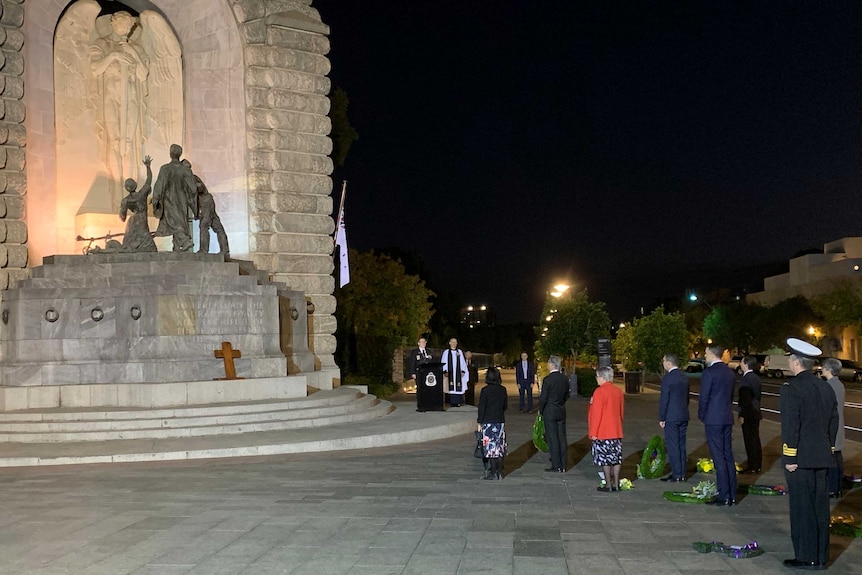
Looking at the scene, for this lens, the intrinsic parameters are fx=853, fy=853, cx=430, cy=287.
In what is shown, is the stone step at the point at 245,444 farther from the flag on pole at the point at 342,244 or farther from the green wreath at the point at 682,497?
the flag on pole at the point at 342,244

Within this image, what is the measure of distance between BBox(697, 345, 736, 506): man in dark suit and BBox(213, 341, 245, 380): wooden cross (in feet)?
29.9

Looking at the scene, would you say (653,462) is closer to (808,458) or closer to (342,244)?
(808,458)

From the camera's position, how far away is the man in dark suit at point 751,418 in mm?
11875

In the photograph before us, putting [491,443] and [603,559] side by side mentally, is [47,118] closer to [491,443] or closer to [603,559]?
[491,443]

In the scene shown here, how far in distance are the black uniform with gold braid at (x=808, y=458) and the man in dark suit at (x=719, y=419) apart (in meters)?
2.15

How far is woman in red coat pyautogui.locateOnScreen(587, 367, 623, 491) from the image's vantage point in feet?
33.0

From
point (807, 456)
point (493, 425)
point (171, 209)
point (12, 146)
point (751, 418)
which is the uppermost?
point (12, 146)

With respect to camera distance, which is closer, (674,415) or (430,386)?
(674,415)

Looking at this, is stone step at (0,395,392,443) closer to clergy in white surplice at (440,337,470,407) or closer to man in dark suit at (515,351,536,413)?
clergy in white surplice at (440,337,470,407)

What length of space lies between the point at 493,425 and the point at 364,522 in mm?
3126

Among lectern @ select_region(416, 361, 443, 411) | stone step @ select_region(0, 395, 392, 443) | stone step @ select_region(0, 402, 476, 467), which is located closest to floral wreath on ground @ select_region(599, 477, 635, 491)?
stone step @ select_region(0, 402, 476, 467)

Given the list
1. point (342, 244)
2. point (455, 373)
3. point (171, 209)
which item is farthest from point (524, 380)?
point (171, 209)

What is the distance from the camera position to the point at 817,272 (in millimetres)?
79125

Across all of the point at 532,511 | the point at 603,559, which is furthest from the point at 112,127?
the point at 603,559
